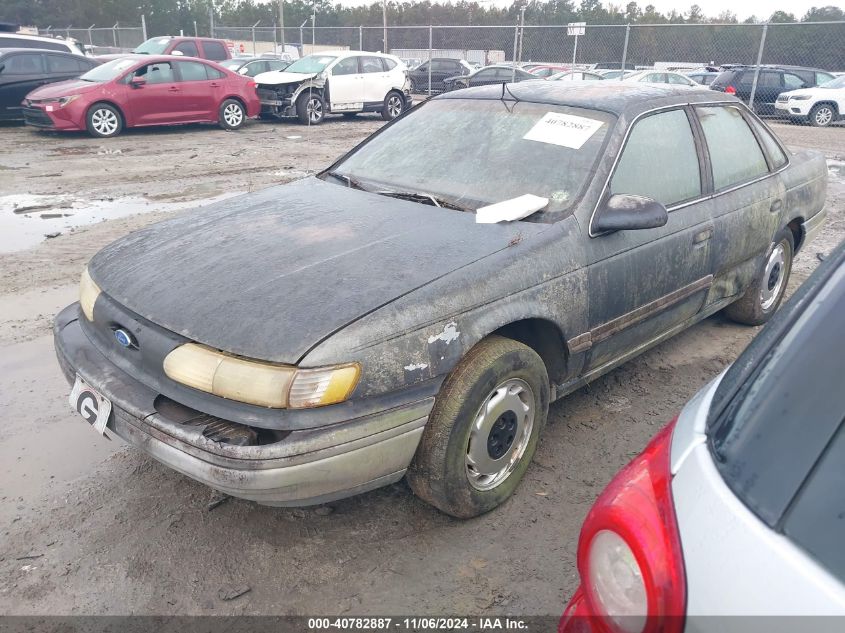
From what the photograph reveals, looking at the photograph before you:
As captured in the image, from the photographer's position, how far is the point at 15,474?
285 cm

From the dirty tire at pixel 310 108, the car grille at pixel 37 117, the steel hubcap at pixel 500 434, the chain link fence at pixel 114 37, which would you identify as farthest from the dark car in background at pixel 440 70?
the steel hubcap at pixel 500 434

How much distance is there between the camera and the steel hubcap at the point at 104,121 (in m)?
11.8

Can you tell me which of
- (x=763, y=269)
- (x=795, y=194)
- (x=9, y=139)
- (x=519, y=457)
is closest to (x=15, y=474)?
(x=519, y=457)

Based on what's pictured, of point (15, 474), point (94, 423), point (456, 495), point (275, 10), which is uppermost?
point (275, 10)

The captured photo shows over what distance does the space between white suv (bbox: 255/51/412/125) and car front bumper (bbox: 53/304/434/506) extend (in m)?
13.4

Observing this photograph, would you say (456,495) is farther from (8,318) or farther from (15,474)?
(8,318)

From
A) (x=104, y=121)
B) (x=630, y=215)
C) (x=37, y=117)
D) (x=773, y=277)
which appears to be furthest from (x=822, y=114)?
(x=37, y=117)

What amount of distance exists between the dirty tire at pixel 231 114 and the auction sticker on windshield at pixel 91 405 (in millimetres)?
12325

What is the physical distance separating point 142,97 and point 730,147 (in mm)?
11407

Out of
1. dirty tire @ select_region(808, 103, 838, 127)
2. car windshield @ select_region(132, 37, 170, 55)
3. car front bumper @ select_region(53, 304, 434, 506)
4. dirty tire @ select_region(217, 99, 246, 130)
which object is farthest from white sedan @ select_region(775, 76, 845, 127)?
car front bumper @ select_region(53, 304, 434, 506)

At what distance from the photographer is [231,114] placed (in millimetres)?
13875

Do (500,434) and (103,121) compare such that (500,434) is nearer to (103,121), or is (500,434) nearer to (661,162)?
(661,162)

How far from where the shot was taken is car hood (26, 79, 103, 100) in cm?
1150

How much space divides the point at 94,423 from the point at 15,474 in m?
0.72
